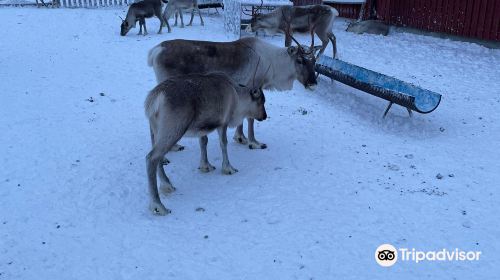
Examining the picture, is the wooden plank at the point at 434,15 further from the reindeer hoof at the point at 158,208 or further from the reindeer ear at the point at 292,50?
the reindeer hoof at the point at 158,208

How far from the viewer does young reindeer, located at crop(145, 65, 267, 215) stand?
15.1 feet

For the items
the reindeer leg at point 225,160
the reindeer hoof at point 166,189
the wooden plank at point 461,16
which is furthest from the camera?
the wooden plank at point 461,16

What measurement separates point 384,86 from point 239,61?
118 inches

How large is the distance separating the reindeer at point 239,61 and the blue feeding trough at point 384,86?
1.50m

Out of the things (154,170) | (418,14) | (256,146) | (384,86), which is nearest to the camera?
(154,170)

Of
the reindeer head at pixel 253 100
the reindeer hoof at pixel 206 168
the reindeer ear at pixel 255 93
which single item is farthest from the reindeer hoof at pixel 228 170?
the reindeer ear at pixel 255 93

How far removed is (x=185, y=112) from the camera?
464cm

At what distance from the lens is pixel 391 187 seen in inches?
205

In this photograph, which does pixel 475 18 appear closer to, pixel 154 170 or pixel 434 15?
pixel 434 15

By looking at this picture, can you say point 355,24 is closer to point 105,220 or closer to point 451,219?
point 451,219

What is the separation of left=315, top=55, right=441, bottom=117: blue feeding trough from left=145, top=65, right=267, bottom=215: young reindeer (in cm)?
298

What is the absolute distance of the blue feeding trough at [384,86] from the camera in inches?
280

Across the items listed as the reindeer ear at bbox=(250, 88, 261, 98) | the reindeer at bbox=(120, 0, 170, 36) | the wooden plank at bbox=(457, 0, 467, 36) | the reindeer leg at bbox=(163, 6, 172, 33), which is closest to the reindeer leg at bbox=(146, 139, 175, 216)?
the reindeer ear at bbox=(250, 88, 261, 98)

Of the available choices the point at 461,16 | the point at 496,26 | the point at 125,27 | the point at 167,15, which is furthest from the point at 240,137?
the point at 167,15
